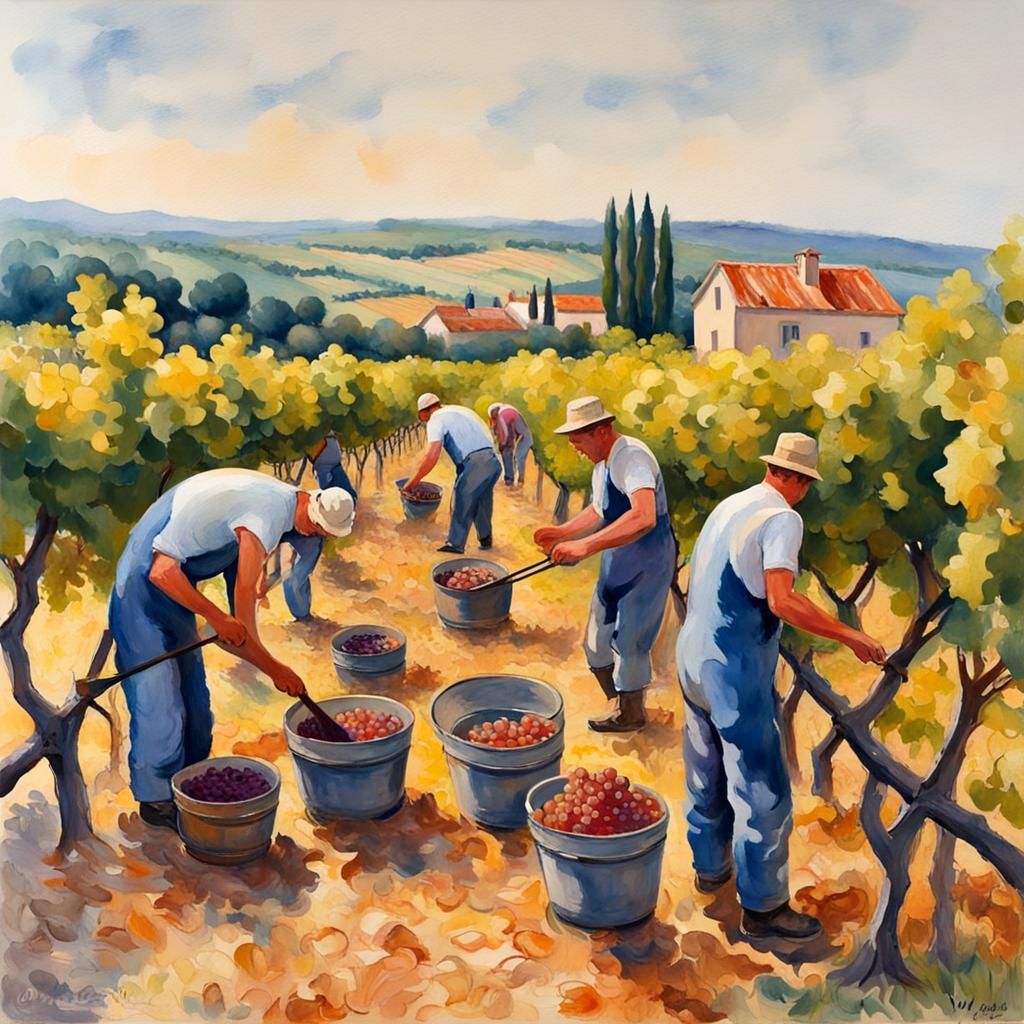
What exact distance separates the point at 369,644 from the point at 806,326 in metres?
1.83

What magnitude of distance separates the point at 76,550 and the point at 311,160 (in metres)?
1.37

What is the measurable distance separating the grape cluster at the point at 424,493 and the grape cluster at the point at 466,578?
0.85 m

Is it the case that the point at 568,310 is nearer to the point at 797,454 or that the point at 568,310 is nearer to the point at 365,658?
the point at 797,454

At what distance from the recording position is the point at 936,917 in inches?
91.0

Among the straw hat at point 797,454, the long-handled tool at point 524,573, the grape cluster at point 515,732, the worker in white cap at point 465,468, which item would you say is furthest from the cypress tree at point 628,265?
the worker in white cap at point 465,468

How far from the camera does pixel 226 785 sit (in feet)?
8.33

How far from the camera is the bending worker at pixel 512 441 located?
4910mm

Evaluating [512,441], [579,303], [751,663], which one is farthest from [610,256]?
[512,441]

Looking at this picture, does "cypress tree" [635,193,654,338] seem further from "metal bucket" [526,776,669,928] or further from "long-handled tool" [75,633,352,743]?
"long-handled tool" [75,633,352,743]

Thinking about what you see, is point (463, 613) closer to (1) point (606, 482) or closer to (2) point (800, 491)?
Result: (1) point (606, 482)

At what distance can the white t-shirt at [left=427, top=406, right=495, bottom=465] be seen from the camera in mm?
4375

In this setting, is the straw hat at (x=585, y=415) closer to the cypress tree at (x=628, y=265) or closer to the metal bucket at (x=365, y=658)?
the cypress tree at (x=628, y=265)

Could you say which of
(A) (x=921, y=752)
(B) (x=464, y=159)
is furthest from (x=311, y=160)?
(A) (x=921, y=752)

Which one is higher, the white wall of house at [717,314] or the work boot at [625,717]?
the white wall of house at [717,314]
